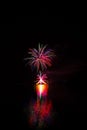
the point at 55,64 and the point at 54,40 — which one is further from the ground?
the point at 54,40

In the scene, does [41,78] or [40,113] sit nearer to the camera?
[40,113]

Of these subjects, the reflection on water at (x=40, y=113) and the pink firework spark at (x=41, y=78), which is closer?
the reflection on water at (x=40, y=113)

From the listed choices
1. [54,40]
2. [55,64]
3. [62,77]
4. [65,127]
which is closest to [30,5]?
[54,40]

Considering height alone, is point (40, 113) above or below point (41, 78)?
below

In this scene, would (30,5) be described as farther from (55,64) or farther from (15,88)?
(15,88)

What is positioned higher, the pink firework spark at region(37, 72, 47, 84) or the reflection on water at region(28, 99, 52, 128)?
the pink firework spark at region(37, 72, 47, 84)

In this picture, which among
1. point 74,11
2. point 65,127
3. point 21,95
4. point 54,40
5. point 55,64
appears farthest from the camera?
point 74,11

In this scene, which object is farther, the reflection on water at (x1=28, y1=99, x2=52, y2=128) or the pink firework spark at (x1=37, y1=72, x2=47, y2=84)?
the pink firework spark at (x1=37, y1=72, x2=47, y2=84)

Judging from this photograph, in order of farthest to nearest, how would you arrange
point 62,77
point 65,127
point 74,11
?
point 74,11 < point 62,77 < point 65,127

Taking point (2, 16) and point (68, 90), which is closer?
point (68, 90)

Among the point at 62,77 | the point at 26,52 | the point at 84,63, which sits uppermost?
the point at 26,52

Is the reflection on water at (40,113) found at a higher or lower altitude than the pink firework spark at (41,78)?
lower
